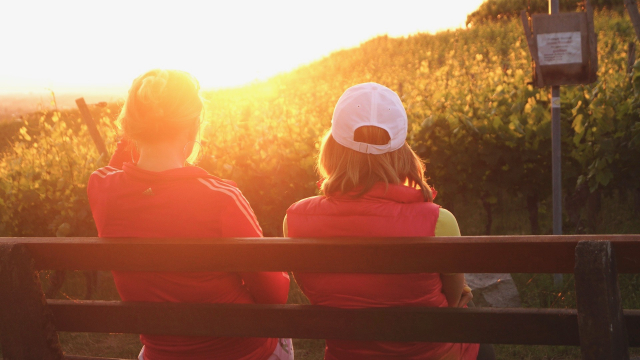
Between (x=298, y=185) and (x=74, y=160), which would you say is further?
(x=74, y=160)

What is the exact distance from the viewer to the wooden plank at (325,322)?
167cm

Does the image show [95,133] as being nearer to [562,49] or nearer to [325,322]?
[562,49]

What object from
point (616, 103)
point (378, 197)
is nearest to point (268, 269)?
point (378, 197)

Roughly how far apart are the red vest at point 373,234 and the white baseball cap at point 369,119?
0.17m

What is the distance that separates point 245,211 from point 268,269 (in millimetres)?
242

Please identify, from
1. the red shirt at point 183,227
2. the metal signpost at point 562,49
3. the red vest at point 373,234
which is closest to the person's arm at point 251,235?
the red shirt at point 183,227

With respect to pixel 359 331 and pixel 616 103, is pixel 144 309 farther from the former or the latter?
pixel 616 103

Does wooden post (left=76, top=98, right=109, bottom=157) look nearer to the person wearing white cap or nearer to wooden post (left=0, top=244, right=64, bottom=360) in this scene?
wooden post (left=0, top=244, right=64, bottom=360)

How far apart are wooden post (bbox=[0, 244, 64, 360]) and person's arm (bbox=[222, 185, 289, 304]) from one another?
0.68 metres

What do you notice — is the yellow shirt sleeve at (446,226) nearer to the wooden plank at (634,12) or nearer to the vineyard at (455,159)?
the vineyard at (455,159)

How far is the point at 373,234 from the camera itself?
1.89m

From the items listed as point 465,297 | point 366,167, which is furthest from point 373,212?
point 465,297

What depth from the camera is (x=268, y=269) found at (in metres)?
1.82

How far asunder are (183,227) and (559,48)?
3.40m
